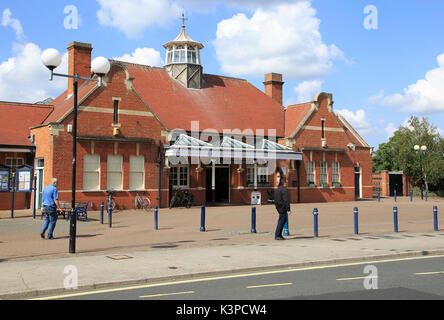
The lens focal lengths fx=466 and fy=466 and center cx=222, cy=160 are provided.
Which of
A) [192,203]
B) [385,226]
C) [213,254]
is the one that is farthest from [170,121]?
[213,254]

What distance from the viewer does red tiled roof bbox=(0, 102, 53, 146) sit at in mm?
25000

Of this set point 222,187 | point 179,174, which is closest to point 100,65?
point 179,174

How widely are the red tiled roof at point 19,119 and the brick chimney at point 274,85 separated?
17318 mm

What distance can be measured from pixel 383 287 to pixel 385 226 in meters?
11.3

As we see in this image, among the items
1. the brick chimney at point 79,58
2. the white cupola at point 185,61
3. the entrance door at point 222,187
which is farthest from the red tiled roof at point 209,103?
the brick chimney at point 79,58

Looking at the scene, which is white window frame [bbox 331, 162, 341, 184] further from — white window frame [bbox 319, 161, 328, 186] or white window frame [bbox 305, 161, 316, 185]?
white window frame [bbox 305, 161, 316, 185]

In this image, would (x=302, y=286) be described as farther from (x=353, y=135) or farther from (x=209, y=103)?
(x=353, y=135)

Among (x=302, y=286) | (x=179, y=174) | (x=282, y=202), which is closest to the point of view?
(x=302, y=286)

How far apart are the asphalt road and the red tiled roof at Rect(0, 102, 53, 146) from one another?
19184mm

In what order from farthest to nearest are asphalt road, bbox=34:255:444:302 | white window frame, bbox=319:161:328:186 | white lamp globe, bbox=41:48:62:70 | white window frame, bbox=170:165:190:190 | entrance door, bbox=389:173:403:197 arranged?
entrance door, bbox=389:173:403:197 < white window frame, bbox=319:161:328:186 < white window frame, bbox=170:165:190:190 < white lamp globe, bbox=41:48:62:70 < asphalt road, bbox=34:255:444:302

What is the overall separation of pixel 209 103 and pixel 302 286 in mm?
25421

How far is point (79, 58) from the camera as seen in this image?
26953 millimetres

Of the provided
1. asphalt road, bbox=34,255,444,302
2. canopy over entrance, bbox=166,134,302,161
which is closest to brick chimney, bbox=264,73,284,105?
canopy over entrance, bbox=166,134,302,161

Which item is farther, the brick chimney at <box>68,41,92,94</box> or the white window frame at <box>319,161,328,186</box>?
the white window frame at <box>319,161,328,186</box>
